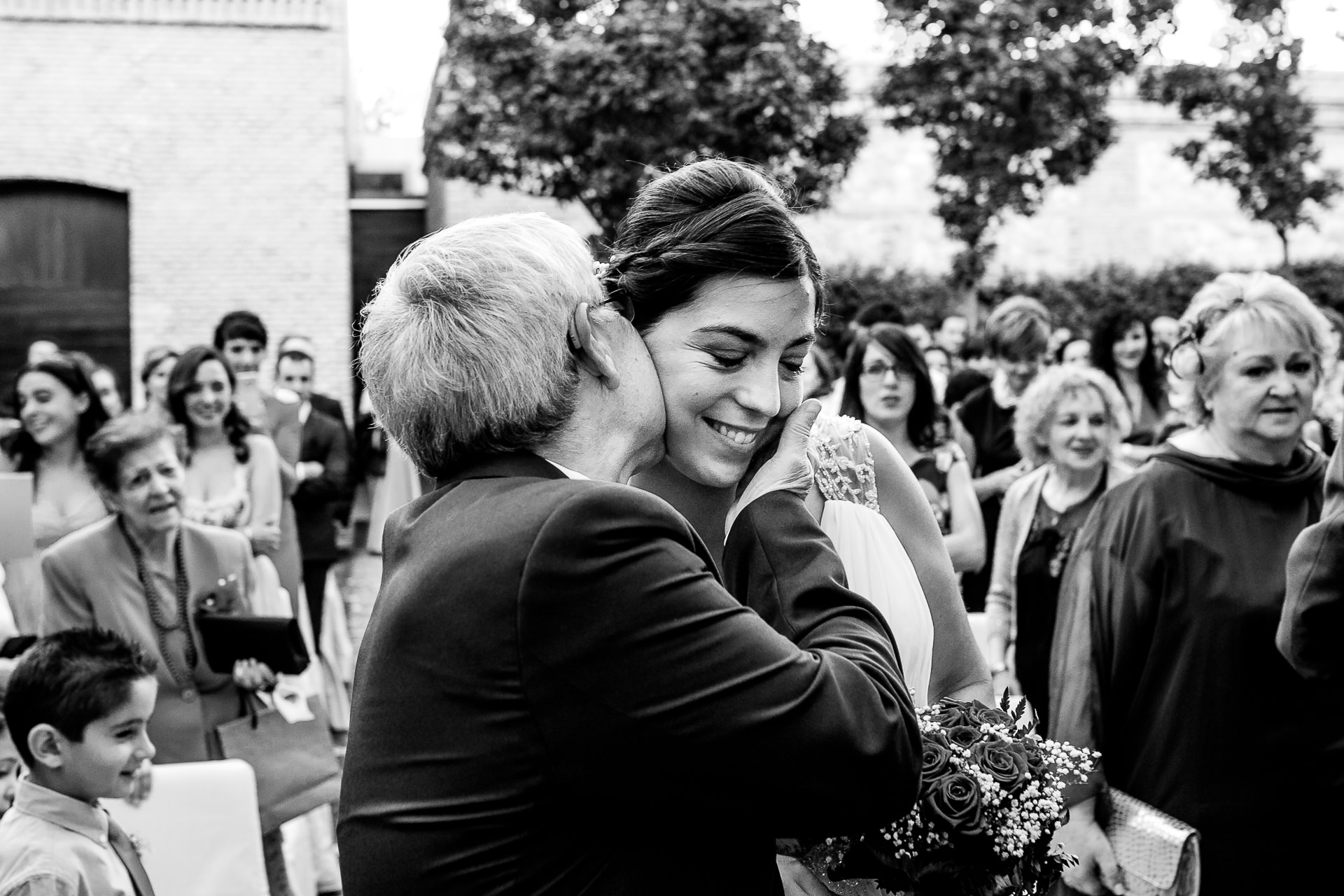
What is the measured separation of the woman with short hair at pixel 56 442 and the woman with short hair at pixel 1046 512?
149 inches

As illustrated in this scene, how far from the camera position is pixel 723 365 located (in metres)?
2.29

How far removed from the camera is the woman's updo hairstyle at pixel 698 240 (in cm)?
230

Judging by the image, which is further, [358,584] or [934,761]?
[358,584]

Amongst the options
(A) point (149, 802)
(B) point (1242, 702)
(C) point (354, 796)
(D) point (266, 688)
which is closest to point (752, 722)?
(C) point (354, 796)

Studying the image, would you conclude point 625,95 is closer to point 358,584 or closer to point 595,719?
point 358,584

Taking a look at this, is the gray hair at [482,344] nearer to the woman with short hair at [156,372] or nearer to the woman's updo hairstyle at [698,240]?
the woman's updo hairstyle at [698,240]

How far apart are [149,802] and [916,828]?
2.97 meters

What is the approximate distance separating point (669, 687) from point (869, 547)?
976 millimetres

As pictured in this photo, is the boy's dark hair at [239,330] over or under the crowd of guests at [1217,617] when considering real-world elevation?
over

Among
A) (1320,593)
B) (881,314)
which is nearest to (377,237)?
(881,314)

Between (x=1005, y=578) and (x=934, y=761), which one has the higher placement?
(x=934, y=761)

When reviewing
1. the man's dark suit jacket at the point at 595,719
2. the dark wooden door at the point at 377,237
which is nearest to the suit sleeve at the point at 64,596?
the man's dark suit jacket at the point at 595,719

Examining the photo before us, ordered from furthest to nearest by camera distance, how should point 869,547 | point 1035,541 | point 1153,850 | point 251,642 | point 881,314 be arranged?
point 881,314 → point 1035,541 → point 251,642 → point 1153,850 → point 869,547

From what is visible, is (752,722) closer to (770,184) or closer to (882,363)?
(770,184)
